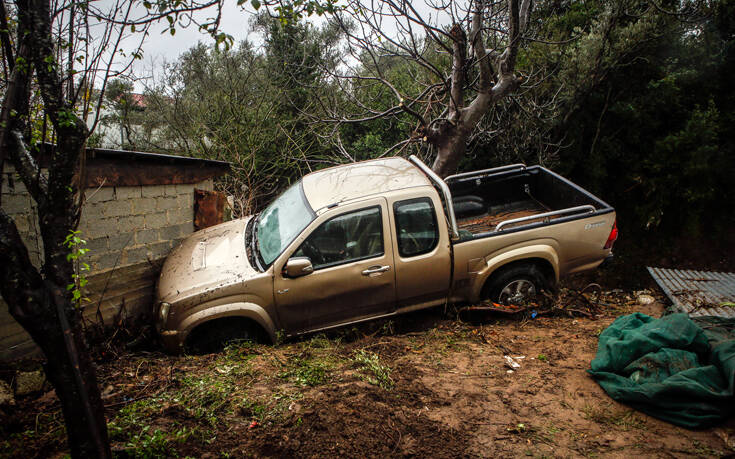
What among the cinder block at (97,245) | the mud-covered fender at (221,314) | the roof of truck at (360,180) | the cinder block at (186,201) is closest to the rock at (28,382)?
the mud-covered fender at (221,314)

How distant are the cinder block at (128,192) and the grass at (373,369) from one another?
3310 mm

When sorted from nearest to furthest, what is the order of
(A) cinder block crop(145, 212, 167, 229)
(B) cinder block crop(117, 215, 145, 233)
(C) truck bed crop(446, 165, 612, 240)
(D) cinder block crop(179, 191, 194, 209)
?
(B) cinder block crop(117, 215, 145, 233) → (A) cinder block crop(145, 212, 167, 229) → (D) cinder block crop(179, 191, 194, 209) → (C) truck bed crop(446, 165, 612, 240)

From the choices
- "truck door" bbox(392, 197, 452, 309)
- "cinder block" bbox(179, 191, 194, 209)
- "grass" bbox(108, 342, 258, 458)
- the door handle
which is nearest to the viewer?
"grass" bbox(108, 342, 258, 458)

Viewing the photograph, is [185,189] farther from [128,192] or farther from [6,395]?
[6,395]

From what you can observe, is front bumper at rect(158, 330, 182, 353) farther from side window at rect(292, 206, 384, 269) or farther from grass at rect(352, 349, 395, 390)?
grass at rect(352, 349, 395, 390)

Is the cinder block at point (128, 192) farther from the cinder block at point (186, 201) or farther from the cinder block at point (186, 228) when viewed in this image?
the cinder block at point (186, 228)

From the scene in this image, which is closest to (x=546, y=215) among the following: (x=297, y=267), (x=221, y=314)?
(x=297, y=267)

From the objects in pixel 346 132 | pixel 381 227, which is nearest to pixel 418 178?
pixel 381 227

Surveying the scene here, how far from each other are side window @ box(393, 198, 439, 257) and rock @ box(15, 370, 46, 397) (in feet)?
11.5

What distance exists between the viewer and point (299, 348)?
3928mm

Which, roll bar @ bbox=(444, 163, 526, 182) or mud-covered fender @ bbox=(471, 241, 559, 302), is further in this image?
roll bar @ bbox=(444, 163, 526, 182)

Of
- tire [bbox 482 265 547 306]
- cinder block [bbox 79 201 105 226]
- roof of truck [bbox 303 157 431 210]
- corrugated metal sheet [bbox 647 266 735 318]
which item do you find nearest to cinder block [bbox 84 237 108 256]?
cinder block [bbox 79 201 105 226]

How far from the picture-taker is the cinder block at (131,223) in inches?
183

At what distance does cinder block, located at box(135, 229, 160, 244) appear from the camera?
484cm
